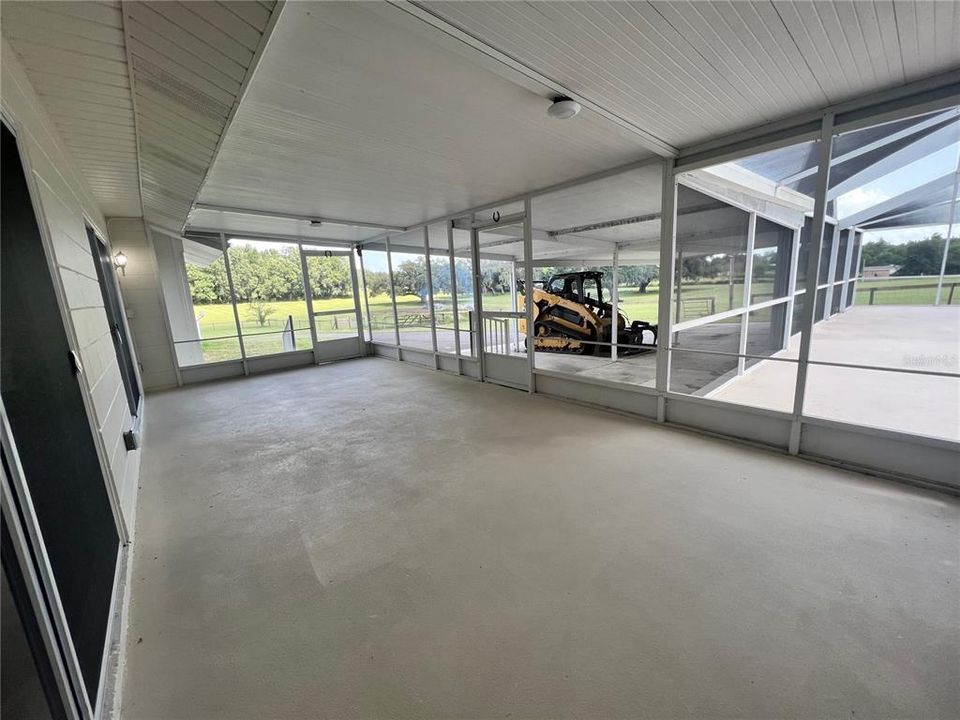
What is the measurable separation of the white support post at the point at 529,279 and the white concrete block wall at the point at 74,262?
13.4 ft

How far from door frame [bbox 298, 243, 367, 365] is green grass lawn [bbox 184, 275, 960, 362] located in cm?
10

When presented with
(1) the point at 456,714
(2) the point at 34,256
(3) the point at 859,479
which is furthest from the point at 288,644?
(3) the point at 859,479

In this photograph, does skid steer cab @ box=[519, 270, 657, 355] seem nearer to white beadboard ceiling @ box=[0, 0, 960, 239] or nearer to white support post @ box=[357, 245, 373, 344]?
white support post @ box=[357, 245, 373, 344]

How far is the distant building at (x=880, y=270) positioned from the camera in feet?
13.0

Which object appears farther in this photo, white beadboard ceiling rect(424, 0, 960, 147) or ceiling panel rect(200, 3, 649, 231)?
ceiling panel rect(200, 3, 649, 231)

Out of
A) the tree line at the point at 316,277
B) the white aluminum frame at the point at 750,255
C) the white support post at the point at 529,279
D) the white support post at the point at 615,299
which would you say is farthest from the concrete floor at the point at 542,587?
the white support post at the point at 615,299

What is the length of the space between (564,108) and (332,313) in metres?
7.00

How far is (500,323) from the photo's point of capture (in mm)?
5965

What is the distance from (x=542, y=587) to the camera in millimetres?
1881

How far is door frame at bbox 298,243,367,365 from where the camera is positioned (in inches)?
308

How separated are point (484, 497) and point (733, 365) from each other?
4.67 m

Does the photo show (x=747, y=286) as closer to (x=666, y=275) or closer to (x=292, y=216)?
(x=666, y=275)

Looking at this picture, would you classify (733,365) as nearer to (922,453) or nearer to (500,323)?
(922,453)

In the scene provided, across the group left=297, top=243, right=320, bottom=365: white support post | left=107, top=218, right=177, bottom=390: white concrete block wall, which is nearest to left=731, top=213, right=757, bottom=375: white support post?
left=297, top=243, right=320, bottom=365: white support post
